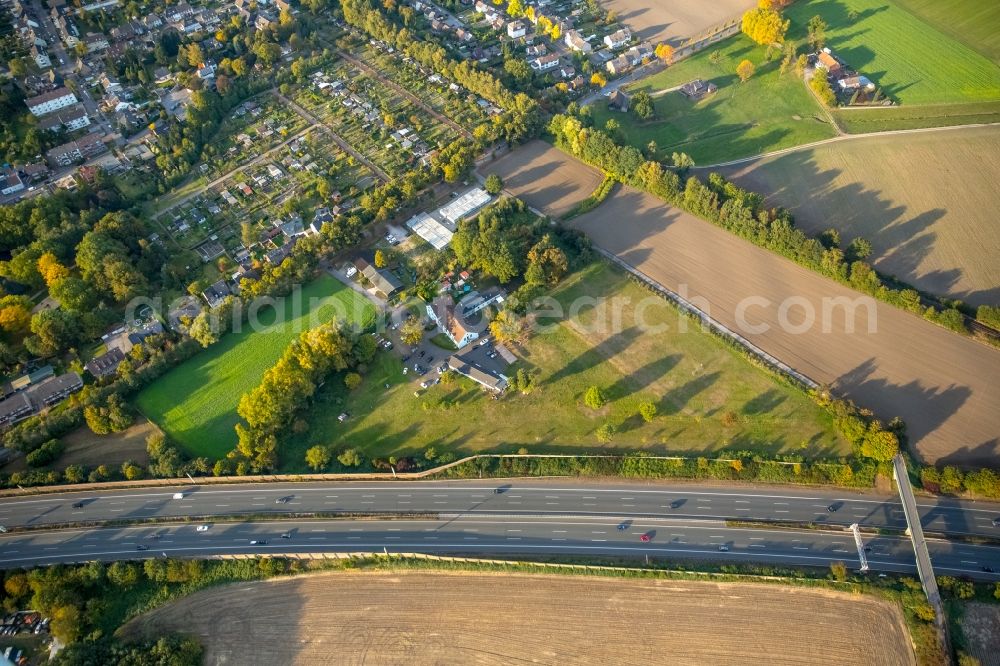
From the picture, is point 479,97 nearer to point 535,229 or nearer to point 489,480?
point 535,229

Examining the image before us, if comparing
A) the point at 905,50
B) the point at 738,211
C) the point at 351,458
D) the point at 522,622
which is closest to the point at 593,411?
the point at 522,622

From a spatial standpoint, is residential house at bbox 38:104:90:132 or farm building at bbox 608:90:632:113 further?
farm building at bbox 608:90:632:113

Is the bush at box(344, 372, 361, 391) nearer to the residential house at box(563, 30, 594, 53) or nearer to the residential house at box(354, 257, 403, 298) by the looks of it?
the residential house at box(354, 257, 403, 298)

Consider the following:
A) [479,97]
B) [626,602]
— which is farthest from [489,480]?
[479,97]

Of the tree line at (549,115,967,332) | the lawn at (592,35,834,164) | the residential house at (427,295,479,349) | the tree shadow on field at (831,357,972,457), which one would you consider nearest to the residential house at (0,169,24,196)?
the residential house at (427,295,479,349)

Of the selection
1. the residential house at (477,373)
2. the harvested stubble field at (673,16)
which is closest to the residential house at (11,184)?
the residential house at (477,373)

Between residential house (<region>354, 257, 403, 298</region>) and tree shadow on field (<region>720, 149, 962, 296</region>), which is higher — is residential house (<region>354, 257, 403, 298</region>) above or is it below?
below

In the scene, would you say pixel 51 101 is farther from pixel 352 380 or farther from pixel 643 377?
pixel 643 377
